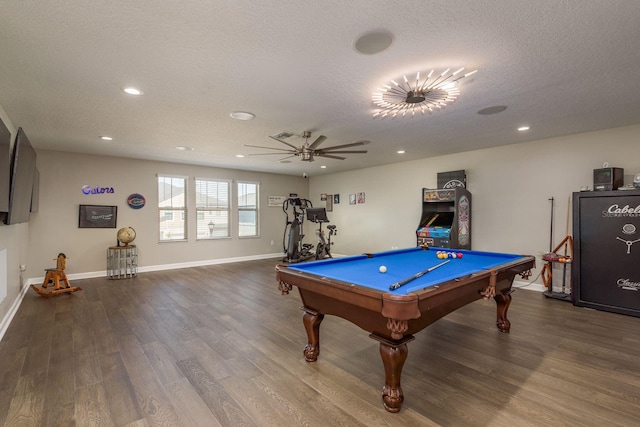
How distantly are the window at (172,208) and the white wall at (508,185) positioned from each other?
177 inches

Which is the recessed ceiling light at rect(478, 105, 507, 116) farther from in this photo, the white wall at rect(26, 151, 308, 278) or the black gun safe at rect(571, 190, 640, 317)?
the white wall at rect(26, 151, 308, 278)

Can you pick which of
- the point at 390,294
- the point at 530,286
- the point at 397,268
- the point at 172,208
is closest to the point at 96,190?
the point at 172,208

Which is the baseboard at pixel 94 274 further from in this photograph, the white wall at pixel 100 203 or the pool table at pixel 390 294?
the pool table at pixel 390 294

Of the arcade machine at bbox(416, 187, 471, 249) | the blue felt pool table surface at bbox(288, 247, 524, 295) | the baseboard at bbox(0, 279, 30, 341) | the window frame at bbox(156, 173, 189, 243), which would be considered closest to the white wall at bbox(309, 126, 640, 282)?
the arcade machine at bbox(416, 187, 471, 249)

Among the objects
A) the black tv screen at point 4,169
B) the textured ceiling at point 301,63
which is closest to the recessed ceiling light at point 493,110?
the textured ceiling at point 301,63

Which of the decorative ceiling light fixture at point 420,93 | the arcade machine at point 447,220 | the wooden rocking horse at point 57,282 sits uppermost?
the decorative ceiling light fixture at point 420,93

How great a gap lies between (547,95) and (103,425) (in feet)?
14.8

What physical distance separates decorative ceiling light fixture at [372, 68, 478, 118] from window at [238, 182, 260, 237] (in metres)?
5.54

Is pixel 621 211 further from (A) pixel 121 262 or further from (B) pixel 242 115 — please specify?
(A) pixel 121 262

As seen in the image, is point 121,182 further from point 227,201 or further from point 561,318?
point 561,318

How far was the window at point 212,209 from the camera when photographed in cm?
736

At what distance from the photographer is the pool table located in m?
1.75

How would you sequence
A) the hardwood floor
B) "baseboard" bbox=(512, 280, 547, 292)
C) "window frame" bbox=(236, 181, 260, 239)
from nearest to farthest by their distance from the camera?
1. the hardwood floor
2. "baseboard" bbox=(512, 280, 547, 292)
3. "window frame" bbox=(236, 181, 260, 239)

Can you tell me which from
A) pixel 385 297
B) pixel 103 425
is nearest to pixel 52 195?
pixel 103 425
